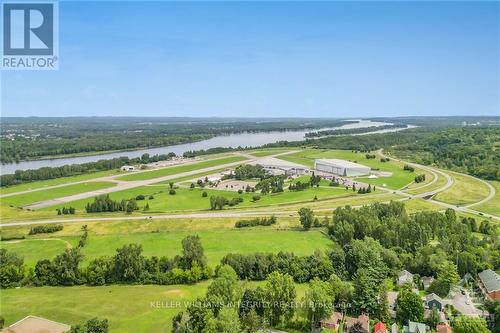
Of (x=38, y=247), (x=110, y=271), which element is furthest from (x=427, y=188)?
(x=38, y=247)

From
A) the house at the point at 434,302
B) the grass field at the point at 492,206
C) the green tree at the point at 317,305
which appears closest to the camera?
the green tree at the point at 317,305

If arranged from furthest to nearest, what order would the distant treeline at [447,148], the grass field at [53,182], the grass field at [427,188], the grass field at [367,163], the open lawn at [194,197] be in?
the distant treeline at [447,148] < the grass field at [367,163] < the grass field at [53,182] < the grass field at [427,188] < the open lawn at [194,197]

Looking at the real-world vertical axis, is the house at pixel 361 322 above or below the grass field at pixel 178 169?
below

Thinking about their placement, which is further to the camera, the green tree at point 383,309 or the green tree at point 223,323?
the green tree at point 383,309

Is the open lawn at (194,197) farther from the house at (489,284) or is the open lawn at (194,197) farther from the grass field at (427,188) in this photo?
the house at (489,284)

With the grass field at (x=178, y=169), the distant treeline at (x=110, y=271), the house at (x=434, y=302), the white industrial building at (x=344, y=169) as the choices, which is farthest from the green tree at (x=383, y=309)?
the grass field at (x=178, y=169)

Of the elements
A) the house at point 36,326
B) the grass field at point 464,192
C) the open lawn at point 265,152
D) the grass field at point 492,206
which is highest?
the open lawn at point 265,152
